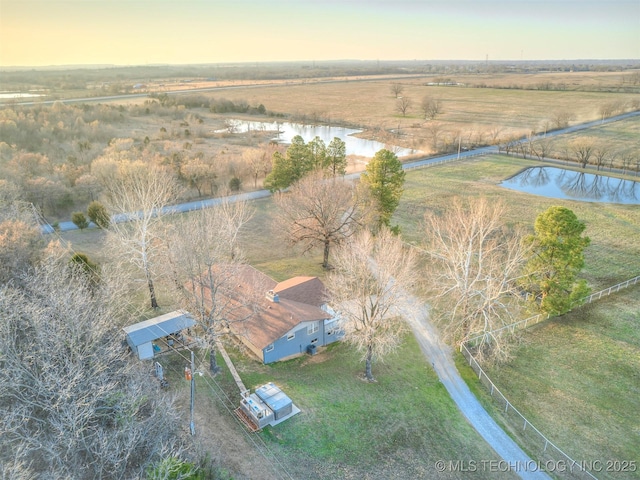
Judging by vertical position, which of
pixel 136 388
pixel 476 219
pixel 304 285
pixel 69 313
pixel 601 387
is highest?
pixel 476 219

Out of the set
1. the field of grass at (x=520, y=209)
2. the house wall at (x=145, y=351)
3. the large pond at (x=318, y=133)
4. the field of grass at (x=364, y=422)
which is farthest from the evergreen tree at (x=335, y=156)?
the large pond at (x=318, y=133)

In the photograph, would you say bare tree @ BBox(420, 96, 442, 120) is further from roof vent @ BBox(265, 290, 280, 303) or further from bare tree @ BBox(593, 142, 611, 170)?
roof vent @ BBox(265, 290, 280, 303)

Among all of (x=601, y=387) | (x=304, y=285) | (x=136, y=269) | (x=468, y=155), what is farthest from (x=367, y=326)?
(x=468, y=155)

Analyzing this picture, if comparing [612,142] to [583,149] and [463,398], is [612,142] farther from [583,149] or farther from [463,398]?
[463,398]

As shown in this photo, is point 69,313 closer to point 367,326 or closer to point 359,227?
point 367,326

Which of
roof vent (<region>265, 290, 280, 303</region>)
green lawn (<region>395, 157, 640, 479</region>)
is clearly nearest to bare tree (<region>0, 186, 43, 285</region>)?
roof vent (<region>265, 290, 280, 303</region>)

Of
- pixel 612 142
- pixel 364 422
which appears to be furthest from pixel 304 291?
pixel 612 142
